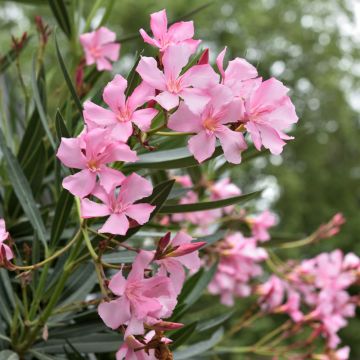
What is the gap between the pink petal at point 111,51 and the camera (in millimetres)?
1258

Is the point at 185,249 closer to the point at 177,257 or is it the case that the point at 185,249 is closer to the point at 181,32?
the point at 177,257

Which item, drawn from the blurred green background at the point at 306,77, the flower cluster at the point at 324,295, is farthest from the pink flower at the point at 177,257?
the blurred green background at the point at 306,77

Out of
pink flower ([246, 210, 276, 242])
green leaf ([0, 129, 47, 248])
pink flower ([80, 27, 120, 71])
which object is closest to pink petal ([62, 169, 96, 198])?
green leaf ([0, 129, 47, 248])

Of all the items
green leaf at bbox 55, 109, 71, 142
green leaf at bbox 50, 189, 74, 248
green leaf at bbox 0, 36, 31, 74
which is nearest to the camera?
green leaf at bbox 55, 109, 71, 142

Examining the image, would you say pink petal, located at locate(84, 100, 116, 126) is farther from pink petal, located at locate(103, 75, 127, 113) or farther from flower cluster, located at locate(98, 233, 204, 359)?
flower cluster, located at locate(98, 233, 204, 359)

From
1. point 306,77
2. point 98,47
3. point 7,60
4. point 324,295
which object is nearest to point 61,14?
point 98,47

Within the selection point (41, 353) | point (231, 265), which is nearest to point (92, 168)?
point (41, 353)

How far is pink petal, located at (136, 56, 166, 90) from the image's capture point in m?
0.68

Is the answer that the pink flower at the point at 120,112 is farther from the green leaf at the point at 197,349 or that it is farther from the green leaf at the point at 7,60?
the green leaf at the point at 7,60

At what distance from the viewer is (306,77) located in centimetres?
1007

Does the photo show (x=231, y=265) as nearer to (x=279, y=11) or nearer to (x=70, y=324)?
(x=70, y=324)

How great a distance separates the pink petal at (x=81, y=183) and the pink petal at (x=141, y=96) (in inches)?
3.3

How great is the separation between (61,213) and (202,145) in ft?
0.90

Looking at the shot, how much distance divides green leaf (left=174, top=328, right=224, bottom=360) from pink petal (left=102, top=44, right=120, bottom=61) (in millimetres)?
566
